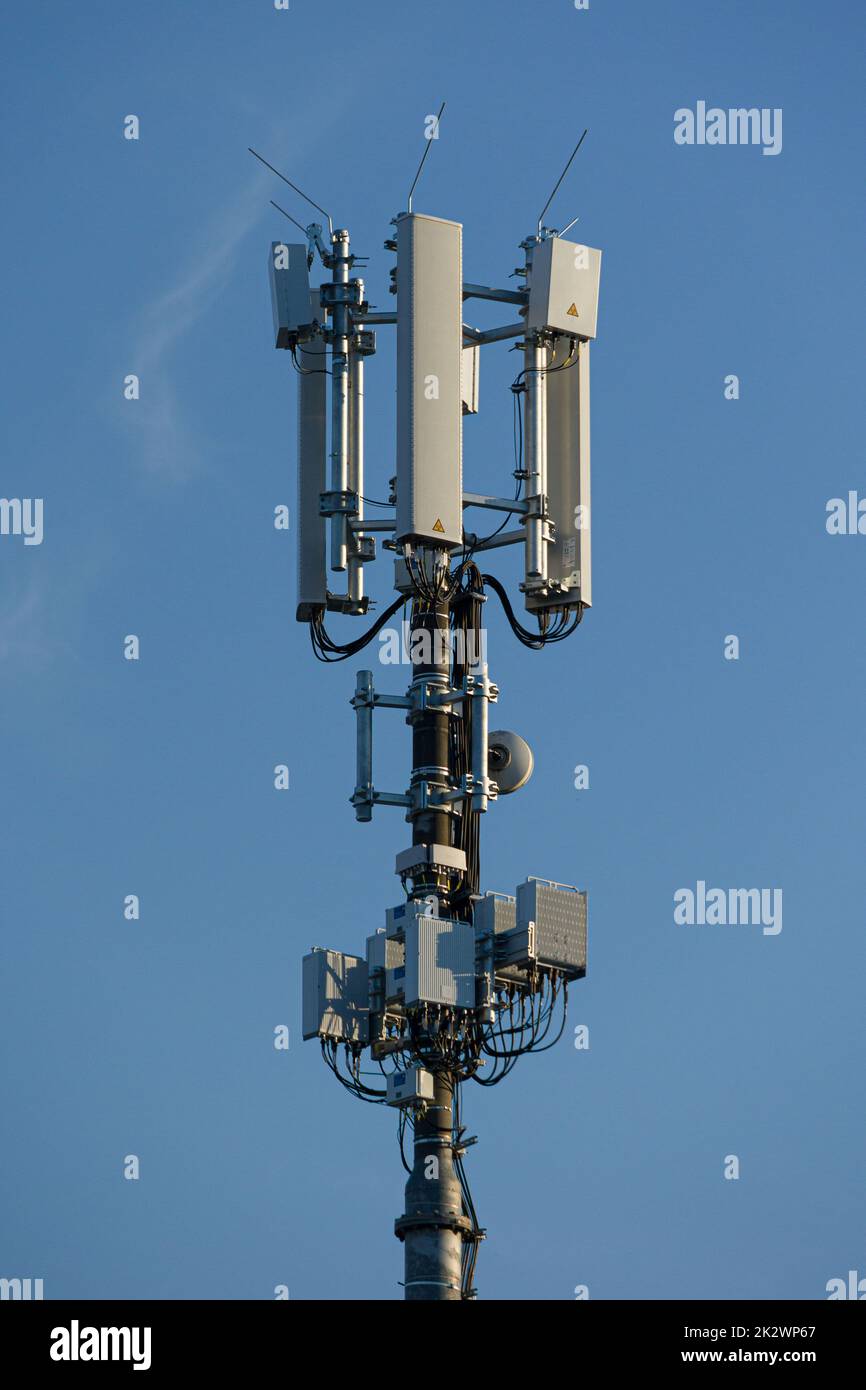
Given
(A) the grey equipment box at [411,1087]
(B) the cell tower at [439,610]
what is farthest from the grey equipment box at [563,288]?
(A) the grey equipment box at [411,1087]

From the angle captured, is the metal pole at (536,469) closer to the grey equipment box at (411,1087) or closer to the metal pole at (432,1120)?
the metal pole at (432,1120)

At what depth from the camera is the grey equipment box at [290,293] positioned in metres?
101

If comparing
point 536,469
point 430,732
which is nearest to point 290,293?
point 536,469

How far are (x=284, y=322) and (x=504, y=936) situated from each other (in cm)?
1929

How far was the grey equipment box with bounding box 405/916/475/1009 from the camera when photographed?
94.1 metres

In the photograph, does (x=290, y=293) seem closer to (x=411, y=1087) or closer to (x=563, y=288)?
(x=563, y=288)

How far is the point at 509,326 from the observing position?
10188cm

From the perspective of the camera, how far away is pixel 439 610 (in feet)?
324

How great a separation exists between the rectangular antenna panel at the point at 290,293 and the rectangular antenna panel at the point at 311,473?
24cm

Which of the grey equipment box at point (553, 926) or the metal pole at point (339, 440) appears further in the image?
the metal pole at point (339, 440)
